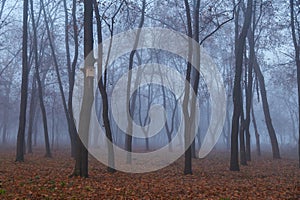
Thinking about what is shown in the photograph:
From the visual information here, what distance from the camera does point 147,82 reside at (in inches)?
1436

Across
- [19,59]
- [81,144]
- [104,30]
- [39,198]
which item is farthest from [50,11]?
[39,198]

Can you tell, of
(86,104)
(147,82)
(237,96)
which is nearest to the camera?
(86,104)

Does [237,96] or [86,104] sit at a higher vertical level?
[237,96]

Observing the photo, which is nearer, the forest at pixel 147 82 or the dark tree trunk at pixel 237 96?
the forest at pixel 147 82

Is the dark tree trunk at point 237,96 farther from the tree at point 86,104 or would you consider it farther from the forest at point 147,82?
the tree at point 86,104

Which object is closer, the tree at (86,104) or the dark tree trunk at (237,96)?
the tree at (86,104)

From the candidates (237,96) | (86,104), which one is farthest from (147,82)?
(86,104)

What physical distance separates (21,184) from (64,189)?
1498mm

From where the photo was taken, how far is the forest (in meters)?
10.2

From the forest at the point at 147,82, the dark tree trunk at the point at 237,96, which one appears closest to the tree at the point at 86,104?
the forest at the point at 147,82

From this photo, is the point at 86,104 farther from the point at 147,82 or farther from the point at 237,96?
the point at 147,82

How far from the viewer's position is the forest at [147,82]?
33.3ft

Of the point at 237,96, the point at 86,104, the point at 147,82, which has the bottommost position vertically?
the point at 86,104

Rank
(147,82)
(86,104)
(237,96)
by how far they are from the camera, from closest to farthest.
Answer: (86,104) → (237,96) → (147,82)
